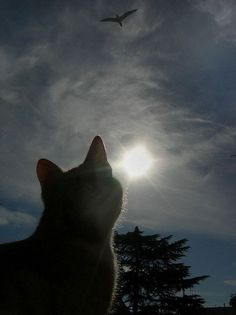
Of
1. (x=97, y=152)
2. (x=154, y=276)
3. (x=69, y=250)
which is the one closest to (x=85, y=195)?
(x=97, y=152)

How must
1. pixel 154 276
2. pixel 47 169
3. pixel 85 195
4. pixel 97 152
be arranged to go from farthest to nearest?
pixel 154 276, pixel 47 169, pixel 97 152, pixel 85 195

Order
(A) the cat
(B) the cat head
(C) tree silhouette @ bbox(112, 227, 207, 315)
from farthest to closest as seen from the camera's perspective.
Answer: (C) tree silhouette @ bbox(112, 227, 207, 315) → (B) the cat head → (A) the cat

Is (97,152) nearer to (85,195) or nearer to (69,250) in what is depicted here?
(85,195)

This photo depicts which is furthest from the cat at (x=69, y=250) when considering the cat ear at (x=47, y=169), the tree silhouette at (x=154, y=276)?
the tree silhouette at (x=154, y=276)

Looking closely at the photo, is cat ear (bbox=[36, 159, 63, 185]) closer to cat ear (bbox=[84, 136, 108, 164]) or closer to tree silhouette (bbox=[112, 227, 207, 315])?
cat ear (bbox=[84, 136, 108, 164])

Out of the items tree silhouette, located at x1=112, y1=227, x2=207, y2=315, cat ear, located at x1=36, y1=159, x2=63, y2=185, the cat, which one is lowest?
the cat

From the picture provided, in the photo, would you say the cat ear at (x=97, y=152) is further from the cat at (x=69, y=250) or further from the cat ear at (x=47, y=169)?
the cat ear at (x=47, y=169)

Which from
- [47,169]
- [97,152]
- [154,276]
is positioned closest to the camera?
[97,152]

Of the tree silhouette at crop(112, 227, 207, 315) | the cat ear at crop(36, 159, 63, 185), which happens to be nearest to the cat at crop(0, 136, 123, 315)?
the cat ear at crop(36, 159, 63, 185)
